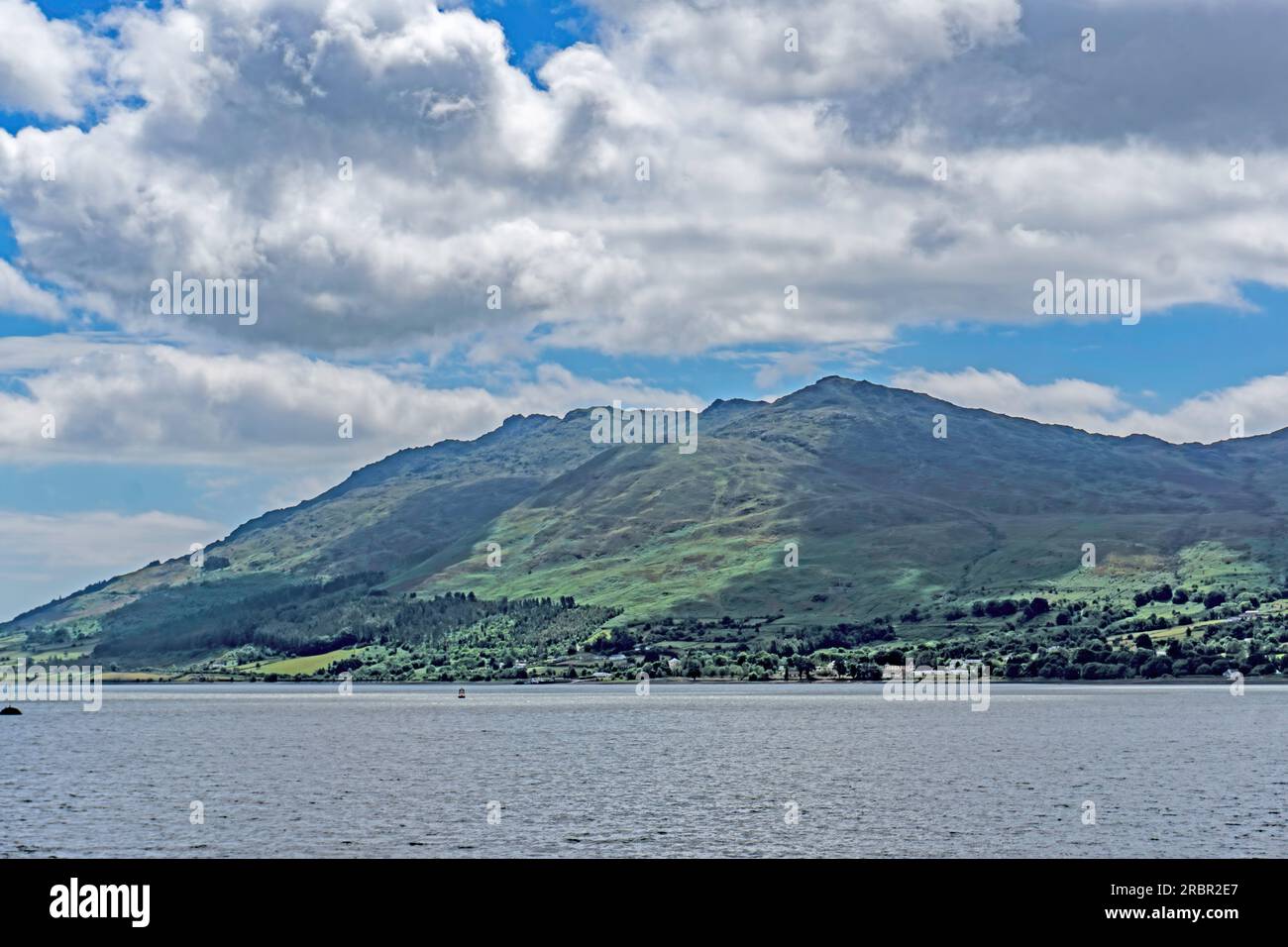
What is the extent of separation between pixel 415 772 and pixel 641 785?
106ft

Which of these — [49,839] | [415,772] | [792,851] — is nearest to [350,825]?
[49,839]

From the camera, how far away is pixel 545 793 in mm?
134500

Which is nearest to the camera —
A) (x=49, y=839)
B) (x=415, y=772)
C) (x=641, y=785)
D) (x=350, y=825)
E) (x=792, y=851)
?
(x=792, y=851)

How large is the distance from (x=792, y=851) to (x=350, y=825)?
37912 mm
